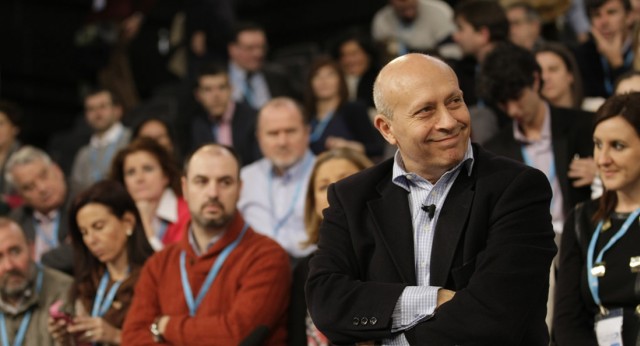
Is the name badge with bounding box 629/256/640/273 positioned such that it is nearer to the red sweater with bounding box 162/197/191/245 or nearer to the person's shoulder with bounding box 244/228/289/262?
the person's shoulder with bounding box 244/228/289/262

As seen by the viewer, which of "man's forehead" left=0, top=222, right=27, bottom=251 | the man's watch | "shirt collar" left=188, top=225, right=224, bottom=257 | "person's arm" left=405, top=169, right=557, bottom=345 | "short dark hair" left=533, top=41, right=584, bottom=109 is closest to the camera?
"person's arm" left=405, top=169, right=557, bottom=345

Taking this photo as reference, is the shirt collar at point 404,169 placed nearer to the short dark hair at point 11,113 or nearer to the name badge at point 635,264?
the name badge at point 635,264

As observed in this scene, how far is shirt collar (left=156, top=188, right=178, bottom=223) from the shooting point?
214 inches

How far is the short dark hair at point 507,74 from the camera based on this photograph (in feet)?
15.4

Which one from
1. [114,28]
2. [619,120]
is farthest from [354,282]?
[114,28]

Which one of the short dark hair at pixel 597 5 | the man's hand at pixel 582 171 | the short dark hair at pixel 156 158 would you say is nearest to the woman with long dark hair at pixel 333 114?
the short dark hair at pixel 156 158

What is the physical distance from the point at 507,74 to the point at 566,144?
40cm

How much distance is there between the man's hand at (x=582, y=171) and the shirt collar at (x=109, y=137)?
13.3 ft

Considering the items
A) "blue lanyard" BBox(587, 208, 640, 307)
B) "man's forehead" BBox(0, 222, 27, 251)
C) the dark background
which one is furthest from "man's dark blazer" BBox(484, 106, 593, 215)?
the dark background

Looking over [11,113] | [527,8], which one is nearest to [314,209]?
[527,8]

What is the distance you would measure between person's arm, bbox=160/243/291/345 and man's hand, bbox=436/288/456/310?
1.51 meters

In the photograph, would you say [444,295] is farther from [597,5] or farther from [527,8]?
[527,8]

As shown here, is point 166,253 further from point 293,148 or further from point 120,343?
point 293,148

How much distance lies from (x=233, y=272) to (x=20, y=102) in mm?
6438
